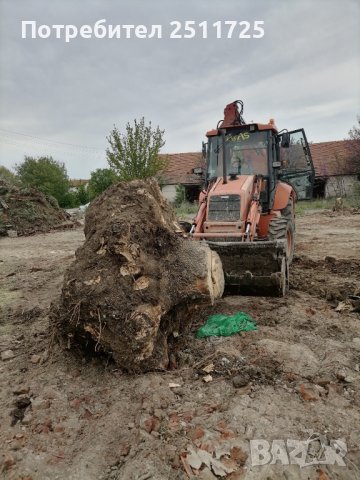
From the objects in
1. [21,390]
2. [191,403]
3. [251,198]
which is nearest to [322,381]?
[191,403]

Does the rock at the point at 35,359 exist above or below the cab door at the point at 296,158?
below

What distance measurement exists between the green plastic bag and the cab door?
3.31 meters

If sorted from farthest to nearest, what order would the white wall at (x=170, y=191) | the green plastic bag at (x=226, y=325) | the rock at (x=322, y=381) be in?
the white wall at (x=170, y=191) → the green plastic bag at (x=226, y=325) → the rock at (x=322, y=381)

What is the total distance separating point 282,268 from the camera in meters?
5.08

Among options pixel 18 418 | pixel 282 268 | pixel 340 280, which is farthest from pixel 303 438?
pixel 340 280

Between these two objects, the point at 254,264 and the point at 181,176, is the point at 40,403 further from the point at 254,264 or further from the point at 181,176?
the point at 181,176

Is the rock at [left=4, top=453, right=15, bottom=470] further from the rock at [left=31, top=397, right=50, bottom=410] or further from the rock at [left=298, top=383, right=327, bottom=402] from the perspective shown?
the rock at [left=298, top=383, right=327, bottom=402]

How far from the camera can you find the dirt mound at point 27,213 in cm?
1716

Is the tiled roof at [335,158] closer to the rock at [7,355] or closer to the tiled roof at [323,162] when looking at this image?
the tiled roof at [323,162]

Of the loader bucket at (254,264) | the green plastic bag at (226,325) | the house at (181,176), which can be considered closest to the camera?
the green plastic bag at (226,325)

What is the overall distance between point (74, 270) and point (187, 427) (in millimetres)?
1734

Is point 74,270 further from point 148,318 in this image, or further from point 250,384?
point 250,384

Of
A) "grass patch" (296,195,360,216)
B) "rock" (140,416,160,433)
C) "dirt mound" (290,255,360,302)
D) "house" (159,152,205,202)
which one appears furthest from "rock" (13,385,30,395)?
"house" (159,152,205,202)

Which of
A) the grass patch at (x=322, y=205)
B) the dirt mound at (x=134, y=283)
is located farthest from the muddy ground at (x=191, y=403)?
the grass patch at (x=322, y=205)
